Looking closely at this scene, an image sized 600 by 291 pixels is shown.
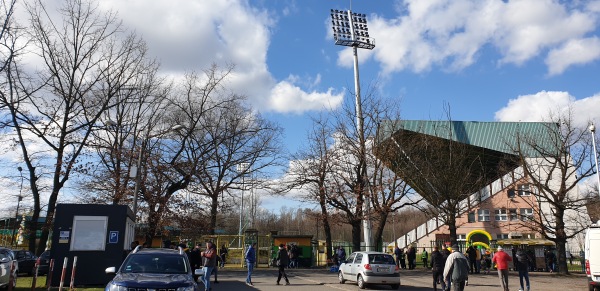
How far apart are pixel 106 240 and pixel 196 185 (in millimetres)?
15953

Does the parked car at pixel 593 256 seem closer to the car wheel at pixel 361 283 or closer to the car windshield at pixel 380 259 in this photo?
the car windshield at pixel 380 259

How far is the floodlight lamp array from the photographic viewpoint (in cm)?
4412

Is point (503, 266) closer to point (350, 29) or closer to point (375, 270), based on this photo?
point (375, 270)

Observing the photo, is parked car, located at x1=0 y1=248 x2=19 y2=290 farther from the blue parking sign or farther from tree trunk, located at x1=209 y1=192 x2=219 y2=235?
tree trunk, located at x1=209 y1=192 x2=219 y2=235

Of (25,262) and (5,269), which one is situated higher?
(5,269)

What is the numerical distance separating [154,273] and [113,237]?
7.87 meters

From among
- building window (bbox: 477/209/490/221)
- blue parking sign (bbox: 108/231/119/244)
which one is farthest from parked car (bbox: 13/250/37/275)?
building window (bbox: 477/209/490/221)

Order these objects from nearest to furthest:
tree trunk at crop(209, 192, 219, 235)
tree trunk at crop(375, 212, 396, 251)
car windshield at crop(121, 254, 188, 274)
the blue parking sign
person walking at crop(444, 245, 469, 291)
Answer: car windshield at crop(121, 254, 188, 274), person walking at crop(444, 245, 469, 291), the blue parking sign, tree trunk at crop(375, 212, 396, 251), tree trunk at crop(209, 192, 219, 235)

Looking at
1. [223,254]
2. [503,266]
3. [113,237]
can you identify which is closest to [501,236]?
[223,254]

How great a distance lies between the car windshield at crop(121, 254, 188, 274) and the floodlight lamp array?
35394 mm

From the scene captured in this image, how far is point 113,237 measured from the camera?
56.9ft

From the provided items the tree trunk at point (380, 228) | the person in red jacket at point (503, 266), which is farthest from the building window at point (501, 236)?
the person in red jacket at point (503, 266)

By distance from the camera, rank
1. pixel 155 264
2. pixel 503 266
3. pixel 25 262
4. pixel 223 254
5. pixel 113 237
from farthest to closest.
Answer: pixel 223 254, pixel 25 262, pixel 113 237, pixel 503 266, pixel 155 264

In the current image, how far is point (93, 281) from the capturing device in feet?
55.3
